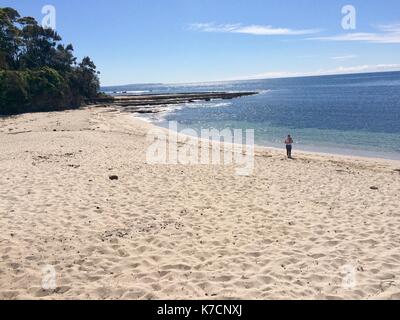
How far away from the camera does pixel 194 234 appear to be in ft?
24.6

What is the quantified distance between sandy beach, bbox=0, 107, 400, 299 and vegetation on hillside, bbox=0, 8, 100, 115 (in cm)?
3609

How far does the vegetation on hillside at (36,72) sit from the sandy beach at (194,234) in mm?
36092

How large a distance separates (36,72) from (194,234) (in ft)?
168

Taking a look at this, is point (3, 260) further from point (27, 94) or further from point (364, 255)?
point (27, 94)

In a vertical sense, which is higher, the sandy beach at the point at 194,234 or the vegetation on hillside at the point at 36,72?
the vegetation on hillside at the point at 36,72

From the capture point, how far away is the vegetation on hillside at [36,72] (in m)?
44.0

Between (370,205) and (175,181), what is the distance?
6329 millimetres

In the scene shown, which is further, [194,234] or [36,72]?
[36,72]

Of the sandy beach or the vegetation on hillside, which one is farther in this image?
the vegetation on hillside

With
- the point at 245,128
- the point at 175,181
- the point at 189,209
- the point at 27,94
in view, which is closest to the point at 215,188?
the point at 175,181

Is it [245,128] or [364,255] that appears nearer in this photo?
[364,255]

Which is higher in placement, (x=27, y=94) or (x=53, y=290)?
(x=27, y=94)

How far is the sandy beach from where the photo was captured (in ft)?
17.9

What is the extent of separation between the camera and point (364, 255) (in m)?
6.52
